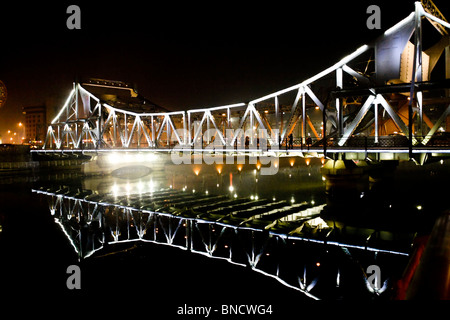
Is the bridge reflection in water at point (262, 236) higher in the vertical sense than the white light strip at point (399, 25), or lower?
lower

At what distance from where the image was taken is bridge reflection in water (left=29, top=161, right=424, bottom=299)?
1222 centimetres

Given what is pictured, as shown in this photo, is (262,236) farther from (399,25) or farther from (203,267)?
(399,25)

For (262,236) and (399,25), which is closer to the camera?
(262,236)

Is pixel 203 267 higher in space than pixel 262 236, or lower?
lower

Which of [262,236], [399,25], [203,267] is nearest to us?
[203,267]

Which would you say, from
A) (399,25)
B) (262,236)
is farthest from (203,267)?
(399,25)

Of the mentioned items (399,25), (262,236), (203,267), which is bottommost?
(203,267)

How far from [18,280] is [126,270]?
161 inches

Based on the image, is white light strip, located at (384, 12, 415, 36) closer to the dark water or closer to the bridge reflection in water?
the dark water

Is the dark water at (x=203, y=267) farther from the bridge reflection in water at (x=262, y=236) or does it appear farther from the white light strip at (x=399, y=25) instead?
the white light strip at (x=399, y=25)

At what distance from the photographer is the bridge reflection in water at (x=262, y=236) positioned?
1222 cm

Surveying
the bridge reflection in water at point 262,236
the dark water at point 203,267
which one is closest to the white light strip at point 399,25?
the dark water at point 203,267

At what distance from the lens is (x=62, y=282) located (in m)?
12.3

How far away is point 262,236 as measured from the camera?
1736 cm
